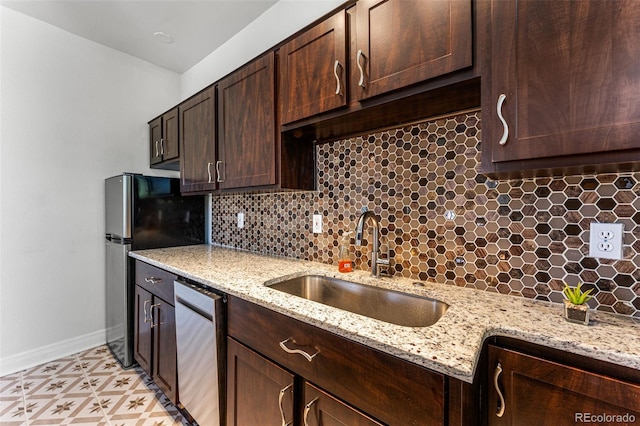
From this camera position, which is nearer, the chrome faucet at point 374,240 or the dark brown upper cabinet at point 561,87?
the dark brown upper cabinet at point 561,87

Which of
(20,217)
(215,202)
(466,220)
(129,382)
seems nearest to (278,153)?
(466,220)

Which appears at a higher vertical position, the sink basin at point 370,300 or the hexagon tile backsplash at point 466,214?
the hexagon tile backsplash at point 466,214

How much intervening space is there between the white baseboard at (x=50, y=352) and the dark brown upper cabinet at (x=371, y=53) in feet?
8.64

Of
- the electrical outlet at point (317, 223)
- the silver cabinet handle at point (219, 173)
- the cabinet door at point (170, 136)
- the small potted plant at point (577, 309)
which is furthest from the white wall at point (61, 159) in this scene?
the small potted plant at point (577, 309)

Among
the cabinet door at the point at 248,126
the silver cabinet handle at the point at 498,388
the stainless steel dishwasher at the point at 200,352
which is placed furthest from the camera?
the cabinet door at the point at 248,126

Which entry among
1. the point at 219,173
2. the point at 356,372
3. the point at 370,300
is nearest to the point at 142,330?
the point at 219,173

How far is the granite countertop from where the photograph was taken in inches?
25.8

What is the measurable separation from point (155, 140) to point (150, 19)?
1001 millimetres

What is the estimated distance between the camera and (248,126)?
66.8 inches

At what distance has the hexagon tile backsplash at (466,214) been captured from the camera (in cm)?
94

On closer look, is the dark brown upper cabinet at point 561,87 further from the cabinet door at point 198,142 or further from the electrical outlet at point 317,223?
the cabinet door at point 198,142

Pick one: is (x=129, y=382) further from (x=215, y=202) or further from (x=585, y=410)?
(x=585, y=410)
